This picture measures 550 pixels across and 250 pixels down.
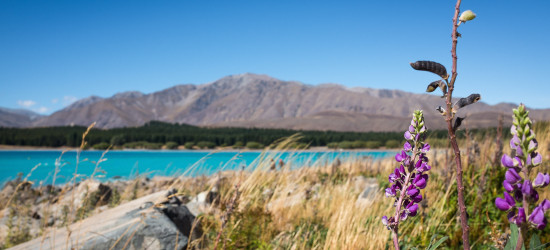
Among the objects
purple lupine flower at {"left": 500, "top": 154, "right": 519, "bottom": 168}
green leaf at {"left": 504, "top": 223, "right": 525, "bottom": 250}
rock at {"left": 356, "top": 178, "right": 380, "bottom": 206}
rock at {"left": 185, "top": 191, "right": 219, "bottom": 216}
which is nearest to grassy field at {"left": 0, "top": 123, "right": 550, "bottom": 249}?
rock at {"left": 356, "top": 178, "right": 380, "bottom": 206}

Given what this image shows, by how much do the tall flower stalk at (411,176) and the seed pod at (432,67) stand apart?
0.23 m

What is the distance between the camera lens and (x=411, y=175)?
1.11 meters

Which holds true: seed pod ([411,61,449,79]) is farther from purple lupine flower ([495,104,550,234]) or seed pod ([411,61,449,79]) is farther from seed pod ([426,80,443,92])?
purple lupine flower ([495,104,550,234])

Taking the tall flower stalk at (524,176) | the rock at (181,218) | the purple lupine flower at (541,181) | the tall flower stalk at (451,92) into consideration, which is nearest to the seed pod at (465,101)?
the tall flower stalk at (451,92)

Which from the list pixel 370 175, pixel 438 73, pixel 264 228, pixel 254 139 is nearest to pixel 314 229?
pixel 264 228

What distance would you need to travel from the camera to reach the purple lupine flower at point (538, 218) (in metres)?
0.74

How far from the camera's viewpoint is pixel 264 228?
3156mm

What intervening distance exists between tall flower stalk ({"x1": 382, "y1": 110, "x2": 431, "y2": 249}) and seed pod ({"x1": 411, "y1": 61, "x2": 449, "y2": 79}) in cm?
23

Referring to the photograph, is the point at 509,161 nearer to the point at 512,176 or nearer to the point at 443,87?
the point at 512,176

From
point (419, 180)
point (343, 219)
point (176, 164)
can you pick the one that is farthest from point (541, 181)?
point (176, 164)

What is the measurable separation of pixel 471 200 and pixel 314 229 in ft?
5.19

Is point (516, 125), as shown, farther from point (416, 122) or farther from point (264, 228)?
point (264, 228)

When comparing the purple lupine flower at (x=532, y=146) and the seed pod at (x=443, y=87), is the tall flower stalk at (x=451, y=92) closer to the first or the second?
the seed pod at (x=443, y=87)

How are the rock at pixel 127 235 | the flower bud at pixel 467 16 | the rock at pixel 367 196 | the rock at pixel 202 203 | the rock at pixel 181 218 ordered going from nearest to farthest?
the flower bud at pixel 467 16 < the rock at pixel 127 235 < the rock at pixel 181 218 < the rock at pixel 367 196 < the rock at pixel 202 203
